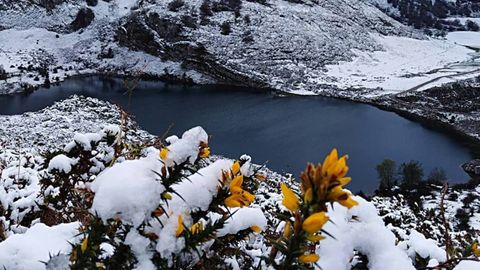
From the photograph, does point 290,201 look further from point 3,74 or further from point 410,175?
point 3,74

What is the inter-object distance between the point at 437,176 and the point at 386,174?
319 centimetres

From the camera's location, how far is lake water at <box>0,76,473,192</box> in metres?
24.7

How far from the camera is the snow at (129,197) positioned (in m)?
1.12

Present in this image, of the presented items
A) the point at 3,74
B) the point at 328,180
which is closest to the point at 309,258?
the point at 328,180

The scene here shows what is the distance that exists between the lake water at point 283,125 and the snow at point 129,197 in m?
20.5

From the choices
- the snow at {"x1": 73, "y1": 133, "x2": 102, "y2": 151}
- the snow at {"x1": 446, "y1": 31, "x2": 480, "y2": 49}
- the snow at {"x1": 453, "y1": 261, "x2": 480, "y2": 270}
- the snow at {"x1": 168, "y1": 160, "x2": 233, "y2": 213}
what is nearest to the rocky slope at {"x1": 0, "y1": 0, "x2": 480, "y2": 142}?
the snow at {"x1": 446, "y1": 31, "x2": 480, "y2": 49}

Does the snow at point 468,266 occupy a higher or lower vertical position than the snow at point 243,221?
higher

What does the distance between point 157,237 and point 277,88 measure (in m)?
39.6

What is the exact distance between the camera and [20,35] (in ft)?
156

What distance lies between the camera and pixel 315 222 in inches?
33.2

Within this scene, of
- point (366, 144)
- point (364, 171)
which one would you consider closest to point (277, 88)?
point (366, 144)

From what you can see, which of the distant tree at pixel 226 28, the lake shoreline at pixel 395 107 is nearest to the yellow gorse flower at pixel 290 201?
the lake shoreline at pixel 395 107

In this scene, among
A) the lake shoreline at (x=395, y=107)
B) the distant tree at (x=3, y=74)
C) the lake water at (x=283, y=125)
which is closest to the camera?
the lake water at (x=283, y=125)

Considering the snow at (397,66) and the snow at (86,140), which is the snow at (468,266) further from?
the snow at (397,66)
